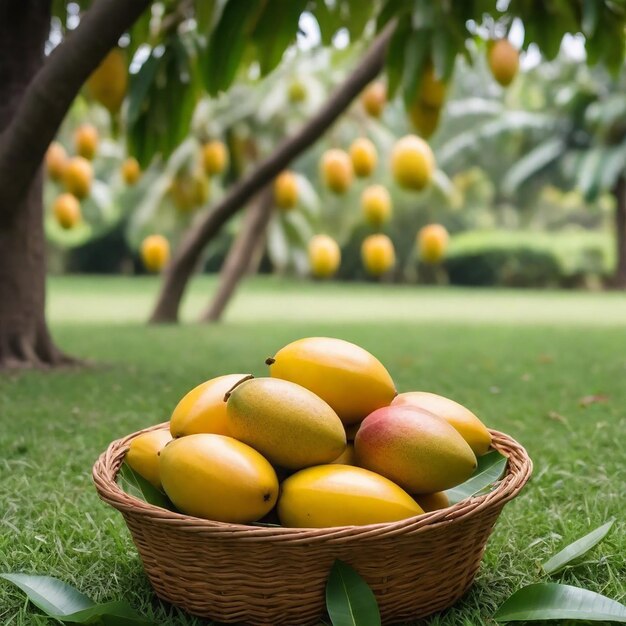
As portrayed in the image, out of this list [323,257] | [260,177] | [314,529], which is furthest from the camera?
[323,257]

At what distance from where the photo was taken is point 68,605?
111 cm

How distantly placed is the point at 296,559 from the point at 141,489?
32 cm

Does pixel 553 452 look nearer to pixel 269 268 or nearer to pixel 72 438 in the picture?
pixel 72 438

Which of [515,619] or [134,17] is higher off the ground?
[134,17]

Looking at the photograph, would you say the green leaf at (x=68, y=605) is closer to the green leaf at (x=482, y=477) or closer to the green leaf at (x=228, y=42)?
the green leaf at (x=482, y=477)

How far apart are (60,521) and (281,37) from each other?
5.47 ft

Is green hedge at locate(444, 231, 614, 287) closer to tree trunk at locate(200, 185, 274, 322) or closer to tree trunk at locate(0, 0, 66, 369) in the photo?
tree trunk at locate(200, 185, 274, 322)

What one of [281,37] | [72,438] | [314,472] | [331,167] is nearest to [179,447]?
[314,472]

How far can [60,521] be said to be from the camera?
4.92 ft

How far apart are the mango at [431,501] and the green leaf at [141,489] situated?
1.29 feet

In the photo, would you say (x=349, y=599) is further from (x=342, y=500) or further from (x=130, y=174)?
(x=130, y=174)

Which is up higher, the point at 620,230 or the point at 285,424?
the point at 285,424

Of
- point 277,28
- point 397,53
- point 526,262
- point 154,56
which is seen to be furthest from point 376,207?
point 526,262

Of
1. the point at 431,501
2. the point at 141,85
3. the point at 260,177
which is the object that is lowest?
the point at 431,501
